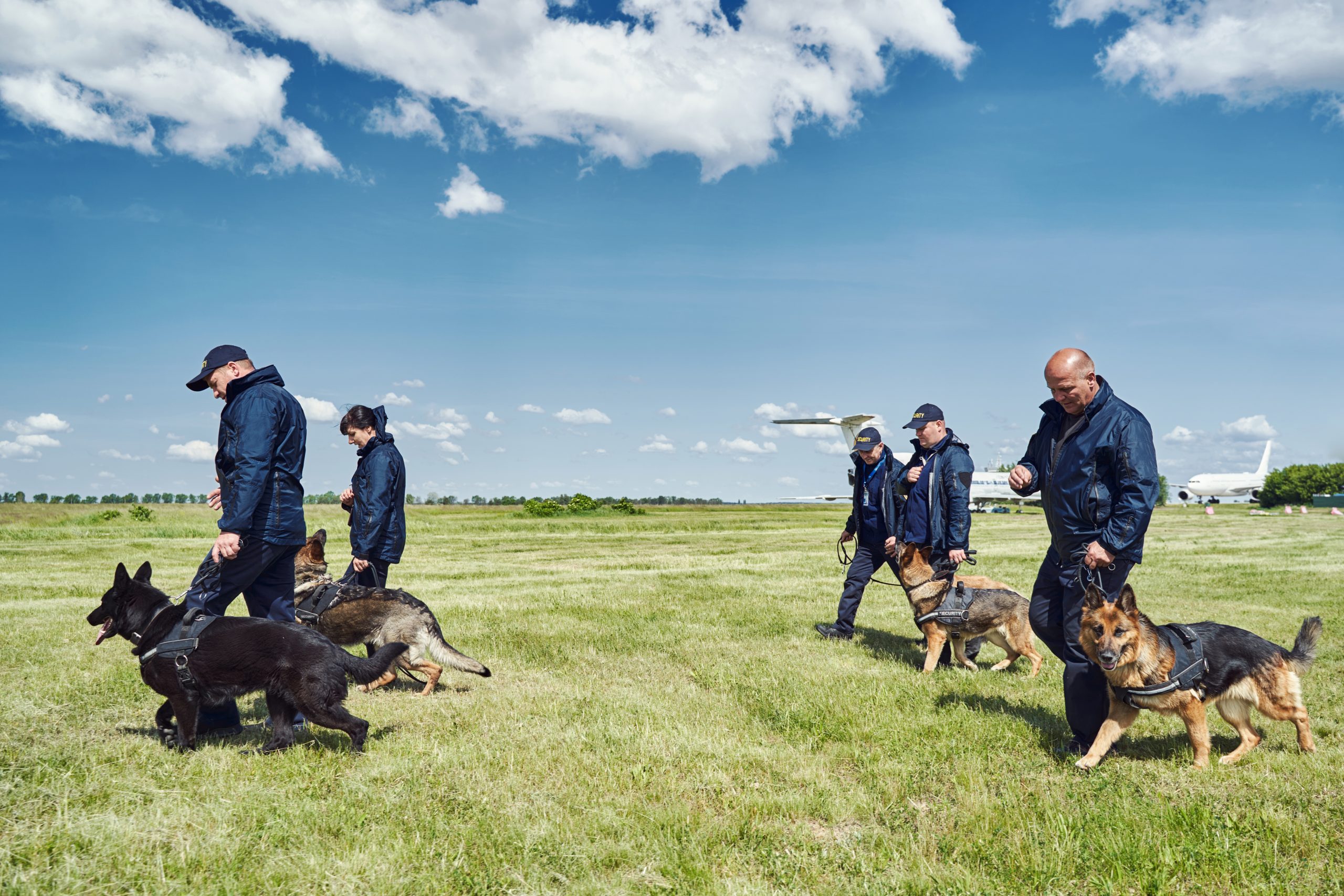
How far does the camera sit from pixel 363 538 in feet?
23.4

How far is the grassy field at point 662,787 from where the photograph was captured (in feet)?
11.9

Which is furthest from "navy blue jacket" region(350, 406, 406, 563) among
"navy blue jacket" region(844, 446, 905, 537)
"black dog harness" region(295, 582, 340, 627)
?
"navy blue jacket" region(844, 446, 905, 537)

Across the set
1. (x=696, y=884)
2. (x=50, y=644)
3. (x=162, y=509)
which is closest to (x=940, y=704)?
(x=696, y=884)

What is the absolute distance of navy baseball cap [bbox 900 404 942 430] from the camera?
8641 mm

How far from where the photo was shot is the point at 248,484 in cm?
521

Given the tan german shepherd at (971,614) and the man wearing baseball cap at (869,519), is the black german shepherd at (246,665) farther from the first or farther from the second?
the man wearing baseball cap at (869,519)

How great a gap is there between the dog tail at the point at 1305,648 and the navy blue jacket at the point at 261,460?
265 inches

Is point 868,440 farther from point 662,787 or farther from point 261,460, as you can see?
point 261,460

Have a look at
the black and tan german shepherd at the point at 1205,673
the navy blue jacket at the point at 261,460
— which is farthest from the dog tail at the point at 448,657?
the black and tan german shepherd at the point at 1205,673

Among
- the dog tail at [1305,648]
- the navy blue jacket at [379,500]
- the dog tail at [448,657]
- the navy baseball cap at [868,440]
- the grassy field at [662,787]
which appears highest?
the navy baseball cap at [868,440]

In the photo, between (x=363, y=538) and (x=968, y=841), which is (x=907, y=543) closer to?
(x=968, y=841)

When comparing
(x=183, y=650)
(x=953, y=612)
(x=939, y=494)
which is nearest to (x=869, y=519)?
A: (x=939, y=494)

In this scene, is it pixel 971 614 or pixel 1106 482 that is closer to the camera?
pixel 1106 482

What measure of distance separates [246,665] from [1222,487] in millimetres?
118298
